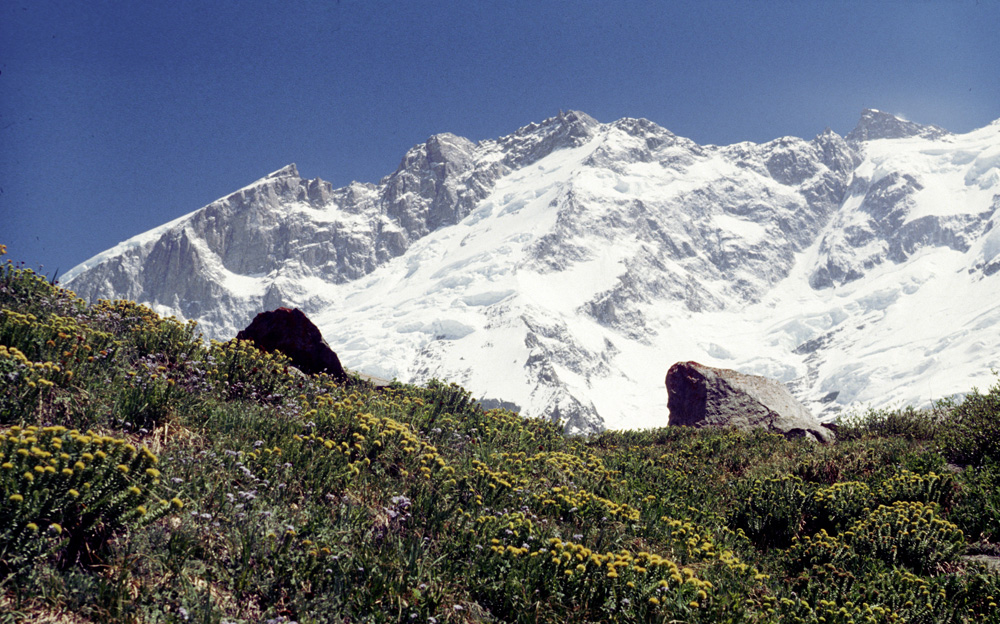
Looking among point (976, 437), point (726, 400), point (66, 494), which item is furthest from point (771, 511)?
point (726, 400)

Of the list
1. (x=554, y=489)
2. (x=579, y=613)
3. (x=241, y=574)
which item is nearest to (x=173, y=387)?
(x=241, y=574)

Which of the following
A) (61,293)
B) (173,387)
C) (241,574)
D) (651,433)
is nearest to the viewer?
(241,574)

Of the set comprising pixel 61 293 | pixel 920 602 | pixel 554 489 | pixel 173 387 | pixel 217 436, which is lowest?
pixel 920 602

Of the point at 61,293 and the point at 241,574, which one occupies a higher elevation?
the point at 61,293

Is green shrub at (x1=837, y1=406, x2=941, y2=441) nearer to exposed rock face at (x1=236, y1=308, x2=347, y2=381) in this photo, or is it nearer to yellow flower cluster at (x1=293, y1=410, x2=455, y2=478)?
yellow flower cluster at (x1=293, y1=410, x2=455, y2=478)

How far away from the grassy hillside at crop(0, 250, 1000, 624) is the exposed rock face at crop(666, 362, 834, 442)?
37.5 ft

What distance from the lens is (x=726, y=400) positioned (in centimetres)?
2297

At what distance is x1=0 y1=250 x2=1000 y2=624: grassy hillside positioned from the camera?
14.3 feet

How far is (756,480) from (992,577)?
11.3 feet

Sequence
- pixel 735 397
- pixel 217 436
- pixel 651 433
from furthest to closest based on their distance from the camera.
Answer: pixel 735 397
pixel 651 433
pixel 217 436

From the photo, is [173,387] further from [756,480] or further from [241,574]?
[756,480]

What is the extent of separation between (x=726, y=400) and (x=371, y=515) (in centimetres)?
1968

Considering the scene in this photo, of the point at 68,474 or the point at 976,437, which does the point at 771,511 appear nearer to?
the point at 976,437

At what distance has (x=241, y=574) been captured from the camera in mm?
4629
